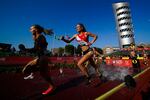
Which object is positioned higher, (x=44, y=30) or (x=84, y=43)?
(x=44, y=30)

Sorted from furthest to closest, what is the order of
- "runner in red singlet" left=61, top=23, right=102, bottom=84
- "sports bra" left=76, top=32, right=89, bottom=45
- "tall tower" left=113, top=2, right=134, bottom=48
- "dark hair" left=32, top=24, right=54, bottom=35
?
"tall tower" left=113, top=2, right=134, bottom=48
"sports bra" left=76, top=32, right=89, bottom=45
"runner in red singlet" left=61, top=23, right=102, bottom=84
"dark hair" left=32, top=24, right=54, bottom=35

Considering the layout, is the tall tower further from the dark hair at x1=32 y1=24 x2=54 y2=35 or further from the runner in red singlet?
the dark hair at x1=32 y1=24 x2=54 y2=35

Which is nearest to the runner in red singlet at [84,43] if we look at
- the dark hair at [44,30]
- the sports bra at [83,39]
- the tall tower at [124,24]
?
the sports bra at [83,39]

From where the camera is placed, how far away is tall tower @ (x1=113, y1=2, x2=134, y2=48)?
105688 millimetres

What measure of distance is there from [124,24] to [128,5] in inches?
582

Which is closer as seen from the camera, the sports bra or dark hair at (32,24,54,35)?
dark hair at (32,24,54,35)

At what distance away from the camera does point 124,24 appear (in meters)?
107

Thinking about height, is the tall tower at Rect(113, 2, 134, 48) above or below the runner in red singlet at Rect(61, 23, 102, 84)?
above

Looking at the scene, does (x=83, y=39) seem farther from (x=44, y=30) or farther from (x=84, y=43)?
(x=44, y=30)

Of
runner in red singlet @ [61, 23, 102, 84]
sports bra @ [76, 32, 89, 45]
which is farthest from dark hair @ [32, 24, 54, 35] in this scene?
sports bra @ [76, 32, 89, 45]

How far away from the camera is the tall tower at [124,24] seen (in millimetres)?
105688

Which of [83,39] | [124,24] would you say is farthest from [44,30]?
[124,24]

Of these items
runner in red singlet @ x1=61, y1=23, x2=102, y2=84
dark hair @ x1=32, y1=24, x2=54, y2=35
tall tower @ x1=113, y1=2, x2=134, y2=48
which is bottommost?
runner in red singlet @ x1=61, y1=23, x2=102, y2=84

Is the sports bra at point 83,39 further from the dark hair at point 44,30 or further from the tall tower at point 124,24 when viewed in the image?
the tall tower at point 124,24
